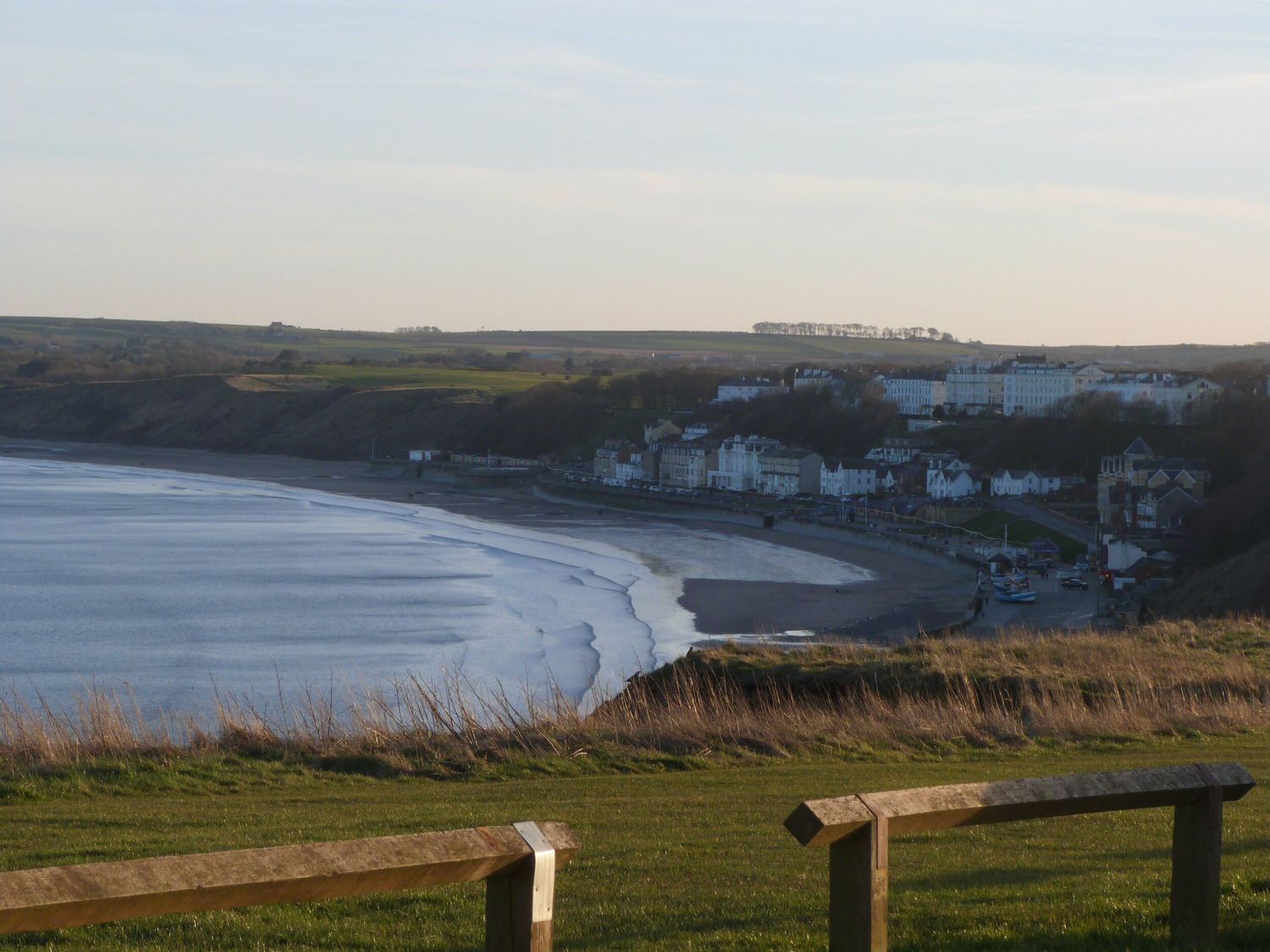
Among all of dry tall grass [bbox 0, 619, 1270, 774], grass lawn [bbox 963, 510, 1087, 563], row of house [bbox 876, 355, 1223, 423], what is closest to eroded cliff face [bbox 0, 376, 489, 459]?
row of house [bbox 876, 355, 1223, 423]

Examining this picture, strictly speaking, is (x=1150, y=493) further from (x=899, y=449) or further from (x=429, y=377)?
(x=429, y=377)

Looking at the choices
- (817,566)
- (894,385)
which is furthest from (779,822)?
(894,385)

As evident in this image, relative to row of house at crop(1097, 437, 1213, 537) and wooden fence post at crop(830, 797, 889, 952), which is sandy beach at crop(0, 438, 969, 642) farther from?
wooden fence post at crop(830, 797, 889, 952)

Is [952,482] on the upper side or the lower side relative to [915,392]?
lower

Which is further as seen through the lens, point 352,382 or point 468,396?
point 352,382

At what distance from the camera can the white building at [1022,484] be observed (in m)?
83.1

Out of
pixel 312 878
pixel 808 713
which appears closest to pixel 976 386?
pixel 808 713

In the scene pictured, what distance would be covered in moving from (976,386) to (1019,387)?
210 inches

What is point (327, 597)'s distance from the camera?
135ft

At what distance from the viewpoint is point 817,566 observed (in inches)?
2320

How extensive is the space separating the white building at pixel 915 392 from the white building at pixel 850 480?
34761 mm

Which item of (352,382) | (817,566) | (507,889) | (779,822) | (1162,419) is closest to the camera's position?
(507,889)

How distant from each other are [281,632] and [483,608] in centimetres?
706

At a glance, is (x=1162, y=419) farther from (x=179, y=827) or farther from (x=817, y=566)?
(x=179, y=827)
